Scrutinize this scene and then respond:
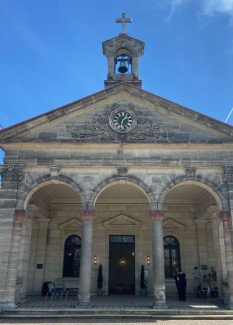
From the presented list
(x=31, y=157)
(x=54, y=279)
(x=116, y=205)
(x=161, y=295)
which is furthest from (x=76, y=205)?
(x=161, y=295)

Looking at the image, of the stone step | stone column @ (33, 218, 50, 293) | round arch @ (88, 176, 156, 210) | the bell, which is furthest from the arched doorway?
the bell

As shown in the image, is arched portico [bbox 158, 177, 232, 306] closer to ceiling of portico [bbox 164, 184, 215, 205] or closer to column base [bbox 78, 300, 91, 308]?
ceiling of portico [bbox 164, 184, 215, 205]

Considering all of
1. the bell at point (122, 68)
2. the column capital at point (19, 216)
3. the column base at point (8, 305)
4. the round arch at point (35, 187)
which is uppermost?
the bell at point (122, 68)

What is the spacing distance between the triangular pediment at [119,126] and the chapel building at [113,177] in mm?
50

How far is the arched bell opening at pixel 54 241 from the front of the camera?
1741 centimetres

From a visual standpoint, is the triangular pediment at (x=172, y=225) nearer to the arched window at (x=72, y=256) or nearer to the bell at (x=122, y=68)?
the arched window at (x=72, y=256)

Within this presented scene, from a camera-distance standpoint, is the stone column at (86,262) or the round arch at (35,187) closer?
the stone column at (86,262)

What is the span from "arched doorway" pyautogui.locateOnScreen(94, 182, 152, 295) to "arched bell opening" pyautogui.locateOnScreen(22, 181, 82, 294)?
63.5 inches

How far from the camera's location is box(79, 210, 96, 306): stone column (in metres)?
12.4

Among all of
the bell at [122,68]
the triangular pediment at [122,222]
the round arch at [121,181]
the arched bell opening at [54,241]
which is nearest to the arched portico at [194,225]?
the triangular pediment at [122,222]

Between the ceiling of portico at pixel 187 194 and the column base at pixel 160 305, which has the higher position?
the ceiling of portico at pixel 187 194

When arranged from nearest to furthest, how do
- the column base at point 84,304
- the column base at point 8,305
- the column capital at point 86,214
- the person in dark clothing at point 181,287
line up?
the column base at point 8,305 < the column base at point 84,304 < the column capital at point 86,214 < the person in dark clothing at point 181,287

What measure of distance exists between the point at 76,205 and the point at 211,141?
9.40 meters

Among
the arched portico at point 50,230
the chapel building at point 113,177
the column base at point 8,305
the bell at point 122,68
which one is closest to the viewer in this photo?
the column base at point 8,305
